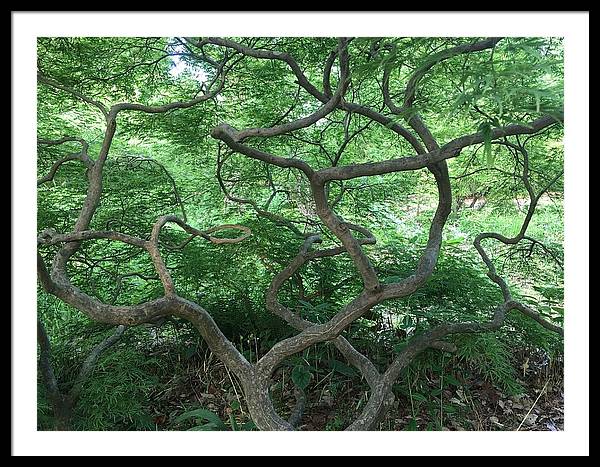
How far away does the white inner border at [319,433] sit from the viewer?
5.14 feet

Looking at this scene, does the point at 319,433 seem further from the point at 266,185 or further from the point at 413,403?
the point at 266,185

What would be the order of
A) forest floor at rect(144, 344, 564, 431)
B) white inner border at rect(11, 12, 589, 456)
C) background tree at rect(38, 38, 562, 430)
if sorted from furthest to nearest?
forest floor at rect(144, 344, 564, 431)
background tree at rect(38, 38, 562, 430)
white inner border at rect(11, 12, 589, 456)

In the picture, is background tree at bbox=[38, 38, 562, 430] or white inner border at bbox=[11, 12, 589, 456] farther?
background tree at bbox=[38, 38, 562, 430]

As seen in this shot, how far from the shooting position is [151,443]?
163 centimetres

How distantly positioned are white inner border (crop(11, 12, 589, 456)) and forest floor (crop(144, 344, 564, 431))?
0.97 meters

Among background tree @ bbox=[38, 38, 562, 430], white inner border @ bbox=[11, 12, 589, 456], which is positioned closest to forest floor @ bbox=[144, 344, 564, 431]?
background tree @ bbox=[38, 38, 562, 430]

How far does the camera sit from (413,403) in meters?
2.80

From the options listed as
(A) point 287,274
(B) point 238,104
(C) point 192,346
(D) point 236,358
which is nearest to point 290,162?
(A) point 287,274

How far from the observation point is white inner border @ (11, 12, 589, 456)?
1.57m

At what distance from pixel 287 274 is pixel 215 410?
0.86m

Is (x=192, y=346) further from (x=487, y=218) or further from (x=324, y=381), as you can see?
(x=487, y=218)

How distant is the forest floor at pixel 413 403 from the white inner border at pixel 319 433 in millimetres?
966

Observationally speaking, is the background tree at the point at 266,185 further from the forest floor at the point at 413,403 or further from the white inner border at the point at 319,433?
the white inner border at the point at 319,433

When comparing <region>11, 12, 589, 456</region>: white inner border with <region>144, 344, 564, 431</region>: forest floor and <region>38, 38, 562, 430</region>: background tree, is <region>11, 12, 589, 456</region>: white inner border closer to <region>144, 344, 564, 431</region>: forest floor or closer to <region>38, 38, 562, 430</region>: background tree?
<region>38, 38, 562, 430</region>: background tree
